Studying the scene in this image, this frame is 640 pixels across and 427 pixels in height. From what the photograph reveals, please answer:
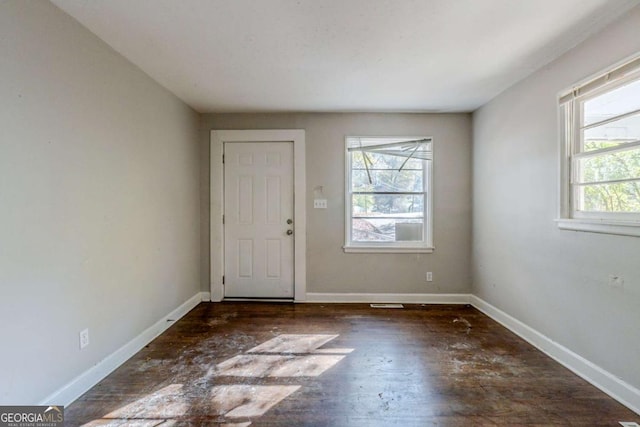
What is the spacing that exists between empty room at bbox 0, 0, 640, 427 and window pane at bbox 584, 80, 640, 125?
2 cm

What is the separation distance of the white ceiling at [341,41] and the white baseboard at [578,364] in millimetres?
2237

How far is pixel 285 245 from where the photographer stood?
3.97 meters

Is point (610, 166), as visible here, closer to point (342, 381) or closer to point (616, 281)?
point (616, 281)

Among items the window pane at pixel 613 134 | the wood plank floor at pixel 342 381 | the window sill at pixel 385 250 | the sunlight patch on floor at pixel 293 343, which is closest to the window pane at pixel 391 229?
the window sill at pixel 385 250

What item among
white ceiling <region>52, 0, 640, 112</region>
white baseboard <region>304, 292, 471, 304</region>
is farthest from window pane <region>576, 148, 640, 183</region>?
white baseboard <region>304, 292, 471, 304</region>

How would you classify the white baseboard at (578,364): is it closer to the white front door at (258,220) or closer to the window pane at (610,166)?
the window pane at (610,166)

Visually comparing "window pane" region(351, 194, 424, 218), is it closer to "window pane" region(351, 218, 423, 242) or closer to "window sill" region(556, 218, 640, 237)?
"window pane" region(351, 218, 423, 242)

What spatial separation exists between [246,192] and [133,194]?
152 cm

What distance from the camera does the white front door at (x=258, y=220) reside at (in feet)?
13.0

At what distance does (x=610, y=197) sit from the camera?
211cm

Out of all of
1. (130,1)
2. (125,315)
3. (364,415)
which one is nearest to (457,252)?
(364,415)

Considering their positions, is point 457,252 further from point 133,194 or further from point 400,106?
point 133,194

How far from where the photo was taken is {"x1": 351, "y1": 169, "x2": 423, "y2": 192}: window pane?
3.95 m

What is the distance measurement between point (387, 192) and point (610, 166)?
7.01 ft
